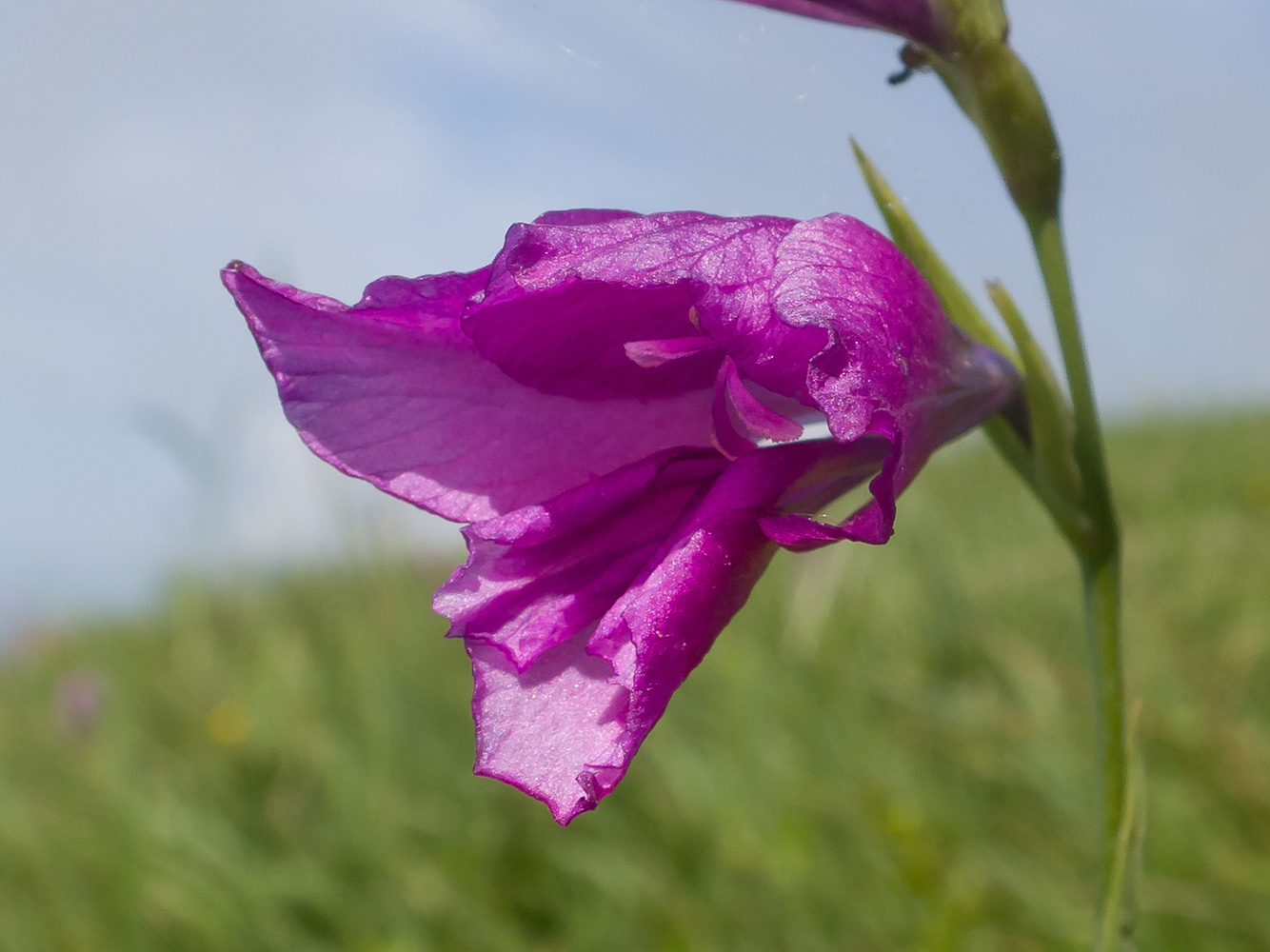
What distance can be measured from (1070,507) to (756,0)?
31cm

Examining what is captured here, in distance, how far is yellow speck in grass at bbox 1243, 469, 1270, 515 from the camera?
3229 mm

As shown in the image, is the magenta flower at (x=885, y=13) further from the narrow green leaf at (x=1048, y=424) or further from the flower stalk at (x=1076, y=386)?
the narrow green leaf at (x=1048, y=424)

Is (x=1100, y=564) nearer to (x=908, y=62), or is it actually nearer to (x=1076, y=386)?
(x=1076, y=386)

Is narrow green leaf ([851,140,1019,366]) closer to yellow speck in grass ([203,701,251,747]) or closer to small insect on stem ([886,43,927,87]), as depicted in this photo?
small insect on stem ([886,43,927,87])

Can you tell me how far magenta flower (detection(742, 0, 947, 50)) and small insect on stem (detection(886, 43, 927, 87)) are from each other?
0.11 feet

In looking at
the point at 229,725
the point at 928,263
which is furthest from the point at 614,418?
the point at 229,725

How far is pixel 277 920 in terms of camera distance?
1874mm

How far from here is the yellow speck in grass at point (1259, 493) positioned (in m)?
3.23

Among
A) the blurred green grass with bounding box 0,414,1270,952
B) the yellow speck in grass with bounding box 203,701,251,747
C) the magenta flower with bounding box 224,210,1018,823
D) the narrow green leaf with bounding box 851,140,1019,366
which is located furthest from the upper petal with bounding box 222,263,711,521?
the yellow speck in grass with bounding box 203,701,251,747

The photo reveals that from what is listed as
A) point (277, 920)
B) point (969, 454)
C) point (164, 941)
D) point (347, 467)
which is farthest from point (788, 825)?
point (969, 454)

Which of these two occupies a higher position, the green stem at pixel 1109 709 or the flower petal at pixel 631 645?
the flower petal at pixel 631 645

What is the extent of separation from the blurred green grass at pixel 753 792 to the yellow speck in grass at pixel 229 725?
1 centimetres

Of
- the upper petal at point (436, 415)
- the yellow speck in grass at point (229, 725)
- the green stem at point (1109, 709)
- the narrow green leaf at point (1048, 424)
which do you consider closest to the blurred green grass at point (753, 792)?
the yellow speck in grass at point (229, 725)

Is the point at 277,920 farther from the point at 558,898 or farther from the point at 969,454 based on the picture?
the point at 969,454
